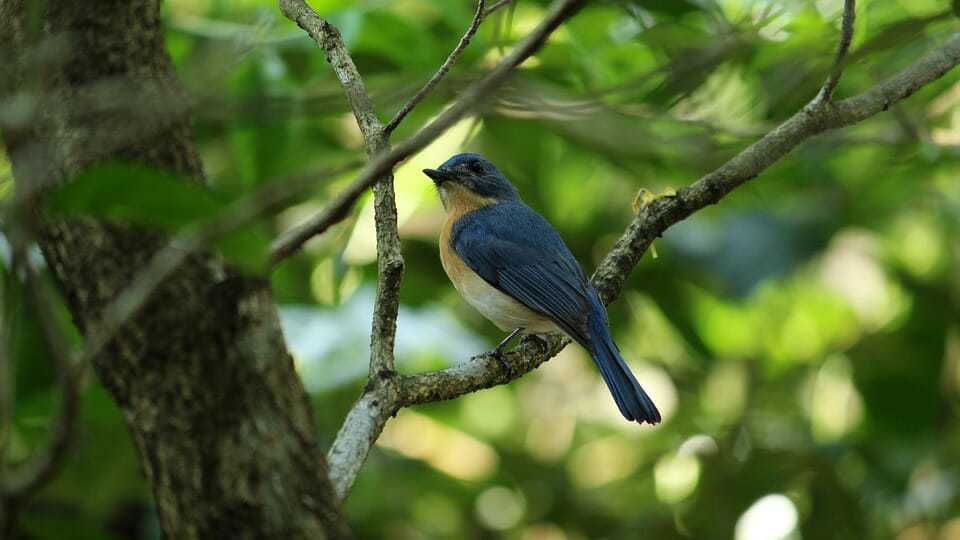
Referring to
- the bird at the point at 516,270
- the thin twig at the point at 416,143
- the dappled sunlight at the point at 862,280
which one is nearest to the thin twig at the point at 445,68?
the thin twig at the point at 416,143

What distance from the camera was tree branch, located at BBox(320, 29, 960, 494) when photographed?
2885 millimetres

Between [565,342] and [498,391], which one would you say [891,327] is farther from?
[498,391]

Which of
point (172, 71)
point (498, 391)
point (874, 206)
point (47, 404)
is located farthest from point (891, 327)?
point (172, 71)

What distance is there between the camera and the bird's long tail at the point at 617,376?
4.31 meters

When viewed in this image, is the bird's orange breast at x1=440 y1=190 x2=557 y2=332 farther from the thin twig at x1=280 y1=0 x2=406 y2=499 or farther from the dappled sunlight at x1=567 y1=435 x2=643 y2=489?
the thin twig at x1=280 y1=0 x2=406 y2=499

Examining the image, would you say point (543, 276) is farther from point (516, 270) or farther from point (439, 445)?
point (439, 445)

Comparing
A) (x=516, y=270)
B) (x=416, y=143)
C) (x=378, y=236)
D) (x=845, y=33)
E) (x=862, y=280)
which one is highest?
(x=862, y=280)

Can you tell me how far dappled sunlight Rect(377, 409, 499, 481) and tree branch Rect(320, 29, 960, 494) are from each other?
6.50ft

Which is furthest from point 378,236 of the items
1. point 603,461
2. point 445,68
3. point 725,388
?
point 603,461

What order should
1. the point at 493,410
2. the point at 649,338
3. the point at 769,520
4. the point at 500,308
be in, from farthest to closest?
the point at 493,410
the point at 649,338
the point at 500,308
the point at 769,520

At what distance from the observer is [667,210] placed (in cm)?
407

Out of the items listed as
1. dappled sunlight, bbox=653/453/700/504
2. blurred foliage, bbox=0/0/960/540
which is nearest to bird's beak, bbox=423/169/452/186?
blurred foliage, bbox=0/0/960/540

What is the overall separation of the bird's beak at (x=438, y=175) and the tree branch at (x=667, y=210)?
1.22 metres

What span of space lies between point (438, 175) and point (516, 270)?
662mm
